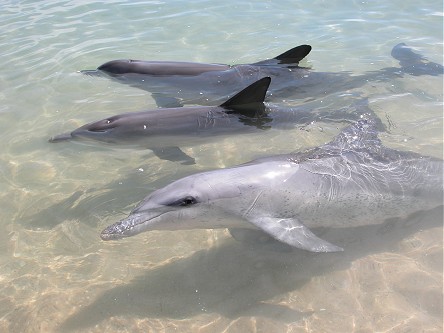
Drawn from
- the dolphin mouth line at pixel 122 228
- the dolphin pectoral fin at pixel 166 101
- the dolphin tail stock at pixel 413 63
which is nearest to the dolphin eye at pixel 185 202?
the dolphin mouth line at pixel 122 228

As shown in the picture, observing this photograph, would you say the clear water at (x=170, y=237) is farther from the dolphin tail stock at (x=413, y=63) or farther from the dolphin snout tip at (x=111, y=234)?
the dolphin snout tip at (x=111, y=234)

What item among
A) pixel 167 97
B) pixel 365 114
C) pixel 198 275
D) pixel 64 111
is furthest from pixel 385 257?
pixel 64 111

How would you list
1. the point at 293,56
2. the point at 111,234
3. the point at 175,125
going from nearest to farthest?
1. the point at 111,234
2. the point at 175,125
3. the point at 293,56

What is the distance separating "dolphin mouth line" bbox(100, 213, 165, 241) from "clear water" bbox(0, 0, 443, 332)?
0.67 meters

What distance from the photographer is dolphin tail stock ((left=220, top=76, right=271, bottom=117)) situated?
6234mm

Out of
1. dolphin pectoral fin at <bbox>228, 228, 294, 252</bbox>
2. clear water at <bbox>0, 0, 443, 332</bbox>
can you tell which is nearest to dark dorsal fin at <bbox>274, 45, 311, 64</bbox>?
clear water at <bbox>0, 0, 443, 332</bbox>

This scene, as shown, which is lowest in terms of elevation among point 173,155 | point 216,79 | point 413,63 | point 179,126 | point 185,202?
point 413,63

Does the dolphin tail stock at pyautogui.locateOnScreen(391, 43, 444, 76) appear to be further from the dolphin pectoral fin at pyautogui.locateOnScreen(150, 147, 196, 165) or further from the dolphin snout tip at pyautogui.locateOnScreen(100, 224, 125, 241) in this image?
the dolphin snout tip at pyautogui.locateOnScreen(100, 224, 125, 241)

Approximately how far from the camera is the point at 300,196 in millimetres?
4746

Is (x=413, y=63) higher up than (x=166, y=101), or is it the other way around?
(x=166, y=101)

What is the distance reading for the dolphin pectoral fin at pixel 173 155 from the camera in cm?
653

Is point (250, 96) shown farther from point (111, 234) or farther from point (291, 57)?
point (111, 234)

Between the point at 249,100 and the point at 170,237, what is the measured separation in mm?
2370

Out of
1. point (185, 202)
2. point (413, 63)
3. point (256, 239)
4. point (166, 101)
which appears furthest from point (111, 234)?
point (413, 63)
